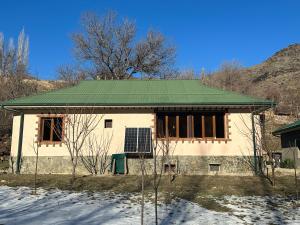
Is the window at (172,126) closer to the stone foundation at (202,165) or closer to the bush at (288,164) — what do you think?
the stone foundation at (202,165)

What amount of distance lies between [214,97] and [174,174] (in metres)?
4.54

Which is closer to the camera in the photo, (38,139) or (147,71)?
(38,139)

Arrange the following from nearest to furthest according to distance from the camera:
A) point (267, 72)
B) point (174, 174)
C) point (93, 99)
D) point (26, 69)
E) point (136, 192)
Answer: point (136, 192), point (174, 174), point (93, 99), point (26, 69), point (267, 72)

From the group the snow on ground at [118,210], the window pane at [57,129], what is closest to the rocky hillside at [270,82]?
the window pane at [57,129]

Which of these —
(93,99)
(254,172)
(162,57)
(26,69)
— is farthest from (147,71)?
(254,172)

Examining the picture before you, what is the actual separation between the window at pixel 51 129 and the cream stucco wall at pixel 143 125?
34cm

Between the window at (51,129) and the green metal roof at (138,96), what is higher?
the green metal roof at (138,96)

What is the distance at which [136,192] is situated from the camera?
1092cm

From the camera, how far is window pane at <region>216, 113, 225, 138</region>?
50.8ft

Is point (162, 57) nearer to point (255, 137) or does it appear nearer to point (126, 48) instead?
point (126, 48)

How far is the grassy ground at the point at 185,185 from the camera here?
35.2ft

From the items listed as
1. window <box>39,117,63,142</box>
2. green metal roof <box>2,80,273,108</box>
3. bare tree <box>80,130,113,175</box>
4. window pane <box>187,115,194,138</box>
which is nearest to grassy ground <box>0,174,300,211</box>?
bare tree <box>80,130,113,175</box>

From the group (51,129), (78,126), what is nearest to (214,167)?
(78,126)

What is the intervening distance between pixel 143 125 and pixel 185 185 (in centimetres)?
437
